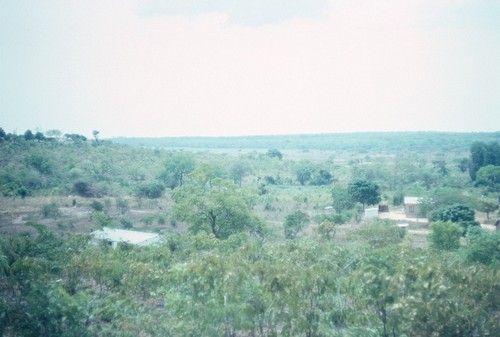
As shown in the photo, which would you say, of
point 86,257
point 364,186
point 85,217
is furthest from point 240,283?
point 364,186

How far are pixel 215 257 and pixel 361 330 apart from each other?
3261 millimetres

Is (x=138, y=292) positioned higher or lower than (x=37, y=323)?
lower

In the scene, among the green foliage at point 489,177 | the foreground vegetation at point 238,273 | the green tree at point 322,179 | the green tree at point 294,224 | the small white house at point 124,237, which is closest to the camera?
the foreground vegetation at point 238,273

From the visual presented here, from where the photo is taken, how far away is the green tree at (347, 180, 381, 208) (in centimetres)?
3778

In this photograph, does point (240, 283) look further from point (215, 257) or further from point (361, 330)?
point (361, 330)

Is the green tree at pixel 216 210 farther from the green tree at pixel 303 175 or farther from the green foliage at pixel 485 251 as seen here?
the green tree at pixel 303 175

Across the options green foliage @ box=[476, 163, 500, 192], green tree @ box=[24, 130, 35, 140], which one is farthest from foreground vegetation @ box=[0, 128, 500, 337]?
green tree @ box=[24, 130, 35, 140]

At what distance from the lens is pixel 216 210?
22.6 metres

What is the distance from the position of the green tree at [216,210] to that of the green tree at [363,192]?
56.2ft

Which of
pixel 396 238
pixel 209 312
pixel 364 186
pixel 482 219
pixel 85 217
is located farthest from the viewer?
pixel 364 186

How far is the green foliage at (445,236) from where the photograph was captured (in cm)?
2158

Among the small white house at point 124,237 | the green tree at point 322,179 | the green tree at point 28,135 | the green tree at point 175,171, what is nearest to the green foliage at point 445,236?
the small white house at point 124,237

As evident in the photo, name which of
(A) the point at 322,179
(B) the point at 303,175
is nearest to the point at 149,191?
(B) the point at 303,175

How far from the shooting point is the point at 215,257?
8227mm
